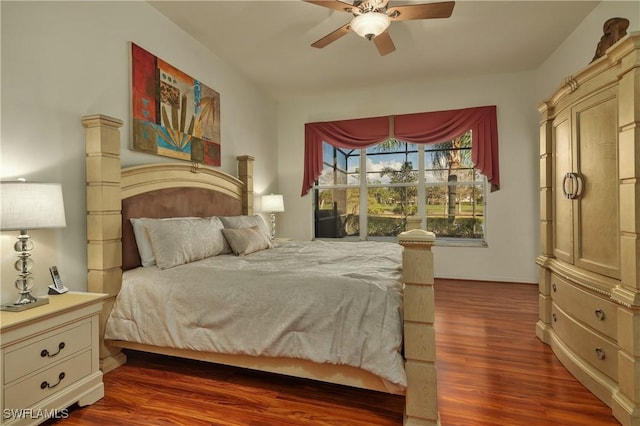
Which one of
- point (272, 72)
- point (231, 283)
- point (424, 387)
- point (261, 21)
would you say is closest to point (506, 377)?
point (424, 387)

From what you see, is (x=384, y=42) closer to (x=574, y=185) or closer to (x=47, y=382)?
(x=574, y=185)

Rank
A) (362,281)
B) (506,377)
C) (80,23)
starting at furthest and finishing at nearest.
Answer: (80,23)
(506,377)
(362,281)

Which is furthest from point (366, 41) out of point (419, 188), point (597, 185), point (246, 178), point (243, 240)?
point (597, 185)

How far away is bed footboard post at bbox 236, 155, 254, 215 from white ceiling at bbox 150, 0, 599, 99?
1161 mm

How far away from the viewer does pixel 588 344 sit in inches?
79.3

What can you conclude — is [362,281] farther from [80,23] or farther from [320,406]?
[80,23]

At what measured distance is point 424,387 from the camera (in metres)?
1.55

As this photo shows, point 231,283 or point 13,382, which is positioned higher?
point 231,283

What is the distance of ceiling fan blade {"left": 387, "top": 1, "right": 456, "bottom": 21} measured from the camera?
233cm

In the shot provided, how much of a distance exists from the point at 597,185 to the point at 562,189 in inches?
15.5

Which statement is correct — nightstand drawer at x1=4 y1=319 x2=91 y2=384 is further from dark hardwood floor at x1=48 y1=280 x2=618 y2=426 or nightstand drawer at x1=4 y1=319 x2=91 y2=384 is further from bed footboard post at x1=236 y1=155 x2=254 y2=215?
bed footboard post at x1=236 y1=155 x2=254 y2=215

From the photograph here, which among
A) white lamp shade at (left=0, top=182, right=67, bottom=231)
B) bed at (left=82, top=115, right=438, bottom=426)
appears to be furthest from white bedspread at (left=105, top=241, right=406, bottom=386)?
white lamp shade at (left=0, top=182, right=67, bottom=231)

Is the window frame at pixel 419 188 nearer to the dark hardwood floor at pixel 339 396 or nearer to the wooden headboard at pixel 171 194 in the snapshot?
the wooden headboard at pixel 171 194

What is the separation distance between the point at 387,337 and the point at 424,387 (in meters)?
0.27
